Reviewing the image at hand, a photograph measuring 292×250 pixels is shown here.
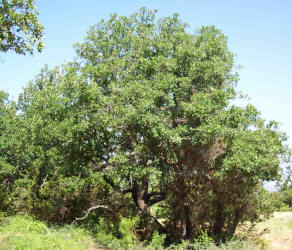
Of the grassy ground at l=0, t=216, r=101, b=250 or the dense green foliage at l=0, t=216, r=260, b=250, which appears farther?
the dense green foliage at l=0, t=216, r=260, b=250

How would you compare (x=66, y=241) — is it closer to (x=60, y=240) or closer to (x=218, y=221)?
(x=60, y=240)

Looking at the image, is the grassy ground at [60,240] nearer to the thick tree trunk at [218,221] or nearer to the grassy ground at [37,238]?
the grassy ground at [37,238]

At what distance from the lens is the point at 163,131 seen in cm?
1295

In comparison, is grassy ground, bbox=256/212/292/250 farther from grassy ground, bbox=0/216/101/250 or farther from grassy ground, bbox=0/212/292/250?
grassy ground, bbox=0/216/101/250

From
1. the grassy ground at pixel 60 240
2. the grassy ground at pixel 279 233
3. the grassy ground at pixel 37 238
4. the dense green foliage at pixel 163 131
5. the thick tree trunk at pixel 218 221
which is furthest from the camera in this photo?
the grassy ground at pixel 279 233

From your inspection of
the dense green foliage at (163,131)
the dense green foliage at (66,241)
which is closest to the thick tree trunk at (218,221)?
the dense green foliage at (163,131)

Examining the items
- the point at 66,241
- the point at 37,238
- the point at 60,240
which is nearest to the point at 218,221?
the point at 66,241

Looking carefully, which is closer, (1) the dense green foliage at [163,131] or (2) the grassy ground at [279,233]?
(1) the dense green foliage at [163,131]

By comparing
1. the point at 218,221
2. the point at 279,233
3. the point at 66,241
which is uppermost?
the point at 218,221

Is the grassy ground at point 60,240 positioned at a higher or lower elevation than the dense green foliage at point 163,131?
lower

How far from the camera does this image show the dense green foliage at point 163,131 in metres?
13.4

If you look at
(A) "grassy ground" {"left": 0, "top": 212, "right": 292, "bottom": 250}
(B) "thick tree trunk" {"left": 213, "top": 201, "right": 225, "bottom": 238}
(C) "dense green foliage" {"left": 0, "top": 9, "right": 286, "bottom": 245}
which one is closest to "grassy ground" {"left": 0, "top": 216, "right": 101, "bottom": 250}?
A: (A) "grassy ground" {"left": 0, "top": 212, "right": 292, "bottom": 250}

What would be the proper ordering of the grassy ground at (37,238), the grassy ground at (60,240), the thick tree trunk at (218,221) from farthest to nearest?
the thick tree trunk at (218,221) → the grassy ground at (60,240) → the grassy ground at (37,238)

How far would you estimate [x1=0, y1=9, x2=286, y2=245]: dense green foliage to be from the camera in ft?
44.0
